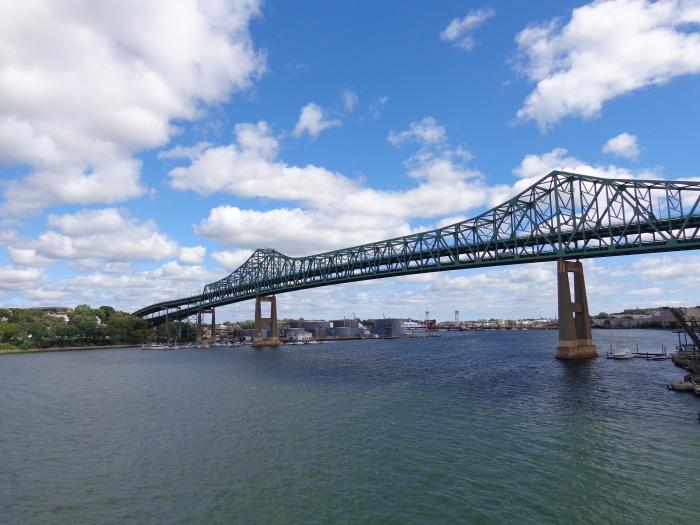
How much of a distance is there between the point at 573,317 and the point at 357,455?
64710 millimetres

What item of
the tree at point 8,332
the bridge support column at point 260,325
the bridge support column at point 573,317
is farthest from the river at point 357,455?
the tree at point 8,332

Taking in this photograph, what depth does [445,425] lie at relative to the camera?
3378 cm

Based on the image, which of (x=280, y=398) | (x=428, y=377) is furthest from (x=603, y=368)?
(x=280, y=398)

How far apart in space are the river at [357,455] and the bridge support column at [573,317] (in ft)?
80.2

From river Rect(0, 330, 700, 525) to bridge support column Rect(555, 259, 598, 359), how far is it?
24.5m

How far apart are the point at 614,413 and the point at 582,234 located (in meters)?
55.6

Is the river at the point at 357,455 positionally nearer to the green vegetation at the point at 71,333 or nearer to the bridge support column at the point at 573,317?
the bridge support column at the point at 573,317

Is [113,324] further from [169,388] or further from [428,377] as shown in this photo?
[428,377]

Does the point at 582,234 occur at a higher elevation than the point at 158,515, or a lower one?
higher

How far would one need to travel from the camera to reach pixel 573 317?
78000mm

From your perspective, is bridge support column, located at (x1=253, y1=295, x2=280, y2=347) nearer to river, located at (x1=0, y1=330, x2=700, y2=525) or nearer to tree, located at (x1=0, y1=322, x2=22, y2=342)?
tree, located at (x1=0, y1=322, x2=22, y2=342)

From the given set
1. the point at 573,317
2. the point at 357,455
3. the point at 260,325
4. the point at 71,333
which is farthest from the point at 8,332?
the point at 573,317

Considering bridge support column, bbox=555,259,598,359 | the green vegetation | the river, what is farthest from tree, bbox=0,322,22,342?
bridge support column, bbox=555,259,598,359

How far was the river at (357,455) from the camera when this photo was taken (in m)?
19.8
